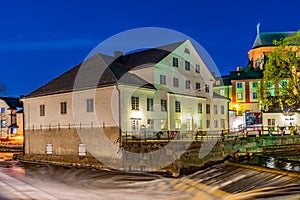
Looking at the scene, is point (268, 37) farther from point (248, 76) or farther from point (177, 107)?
point (177, 107)

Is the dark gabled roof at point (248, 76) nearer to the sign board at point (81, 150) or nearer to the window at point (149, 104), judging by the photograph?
the window at point (149, 104)

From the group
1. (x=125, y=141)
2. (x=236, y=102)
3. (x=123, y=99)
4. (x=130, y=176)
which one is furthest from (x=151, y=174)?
(x=236, y=102)

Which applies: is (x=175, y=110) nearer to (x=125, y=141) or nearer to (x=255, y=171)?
(x=125, y=141)

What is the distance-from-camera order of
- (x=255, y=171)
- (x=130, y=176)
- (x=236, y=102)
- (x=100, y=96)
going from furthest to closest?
1. (x=236, y=102)
2. (x=100, y=96)
3. (x=130, y=176)
4. (x=255, y=171)

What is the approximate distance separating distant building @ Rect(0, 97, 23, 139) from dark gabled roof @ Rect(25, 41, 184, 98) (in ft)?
74.4

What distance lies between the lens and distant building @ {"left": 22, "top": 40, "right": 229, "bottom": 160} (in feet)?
96.2

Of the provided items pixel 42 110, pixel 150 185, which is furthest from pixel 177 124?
pixel 150 185

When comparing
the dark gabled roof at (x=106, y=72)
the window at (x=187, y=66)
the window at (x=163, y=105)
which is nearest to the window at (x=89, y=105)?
the dark gabled roof at (x=106, y=72)

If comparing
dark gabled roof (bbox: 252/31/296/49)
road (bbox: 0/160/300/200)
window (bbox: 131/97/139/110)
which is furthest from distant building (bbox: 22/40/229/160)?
dark gabled roof (bbox: 252/31/296/49)

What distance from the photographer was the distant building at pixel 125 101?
2933 cm

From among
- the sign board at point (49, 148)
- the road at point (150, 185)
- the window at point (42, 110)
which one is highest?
the window at point (42, 110)

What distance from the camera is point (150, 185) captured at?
22.4 meters

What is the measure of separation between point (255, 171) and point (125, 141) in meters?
10.1

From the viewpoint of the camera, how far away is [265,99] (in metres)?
31.8
